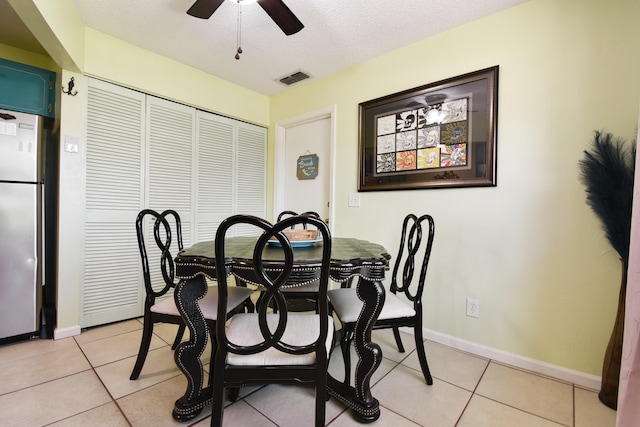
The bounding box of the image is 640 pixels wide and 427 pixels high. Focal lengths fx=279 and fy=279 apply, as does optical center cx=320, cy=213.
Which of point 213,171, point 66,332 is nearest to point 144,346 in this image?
point 66,332

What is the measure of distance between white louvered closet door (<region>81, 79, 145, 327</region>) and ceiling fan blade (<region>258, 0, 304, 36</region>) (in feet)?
5.21

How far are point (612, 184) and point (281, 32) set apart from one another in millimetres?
2365

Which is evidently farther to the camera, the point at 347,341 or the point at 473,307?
the point at 473,307

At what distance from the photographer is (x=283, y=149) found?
343 cm

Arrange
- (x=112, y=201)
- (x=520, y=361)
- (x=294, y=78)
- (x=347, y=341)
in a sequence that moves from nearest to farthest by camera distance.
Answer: (x=347, y=341)
(x=520, y=361)
(x=112, y=201)
(x=294, y=78)

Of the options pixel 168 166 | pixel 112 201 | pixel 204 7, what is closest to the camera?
pixel 204 7

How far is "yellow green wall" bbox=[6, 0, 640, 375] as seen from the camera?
5.15 feet

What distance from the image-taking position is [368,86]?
2.55m

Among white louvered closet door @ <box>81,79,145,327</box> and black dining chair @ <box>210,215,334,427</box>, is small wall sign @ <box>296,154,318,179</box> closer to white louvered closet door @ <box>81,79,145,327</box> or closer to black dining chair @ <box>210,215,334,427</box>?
white louvered closet door @ <box>81,79,145,327</box>

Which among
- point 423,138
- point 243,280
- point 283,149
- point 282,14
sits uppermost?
point 282,14

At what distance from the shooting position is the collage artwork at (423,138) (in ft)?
6.66

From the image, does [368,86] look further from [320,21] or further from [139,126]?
[139,126]

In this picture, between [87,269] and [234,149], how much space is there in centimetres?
176

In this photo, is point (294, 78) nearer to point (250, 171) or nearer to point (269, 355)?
point (250, 171)
